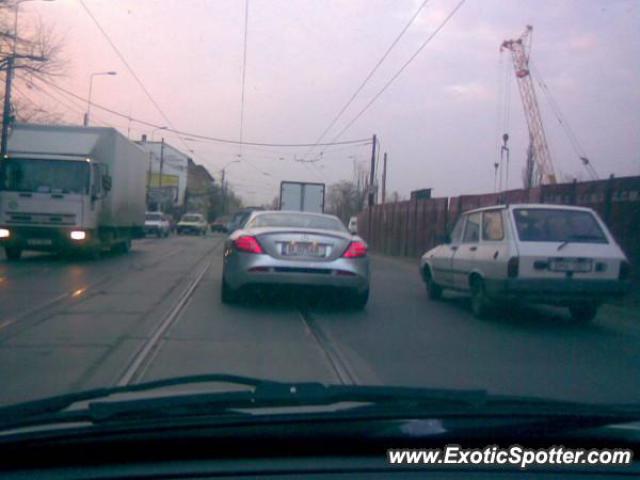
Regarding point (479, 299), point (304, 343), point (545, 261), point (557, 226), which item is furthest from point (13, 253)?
point (545, 261)

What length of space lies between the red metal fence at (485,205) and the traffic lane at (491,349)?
2405 millimetres

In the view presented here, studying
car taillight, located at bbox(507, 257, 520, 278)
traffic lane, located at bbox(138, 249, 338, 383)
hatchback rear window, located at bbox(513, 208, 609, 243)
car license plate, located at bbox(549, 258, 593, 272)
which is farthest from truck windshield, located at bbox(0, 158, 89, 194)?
car license plate, located at bbox(549, 258, 593, 272)

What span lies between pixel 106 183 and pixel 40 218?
86.4 inches

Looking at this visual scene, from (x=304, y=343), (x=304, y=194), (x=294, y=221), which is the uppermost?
(x=304, y=194)

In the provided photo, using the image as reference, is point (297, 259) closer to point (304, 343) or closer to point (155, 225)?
point (304, 343)

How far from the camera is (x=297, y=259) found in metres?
10.2

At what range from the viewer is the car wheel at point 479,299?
10227 mm

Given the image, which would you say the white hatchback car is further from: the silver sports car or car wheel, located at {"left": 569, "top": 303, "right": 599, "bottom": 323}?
the silver sports car

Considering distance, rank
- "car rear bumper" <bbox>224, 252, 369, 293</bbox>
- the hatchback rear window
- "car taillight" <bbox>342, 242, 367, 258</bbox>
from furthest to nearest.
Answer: "car taillight" <bbox>342, 242, 367, 258</bbox>
"car rear bumper" <bbox>224, 252, 369, 293</bbox>
the hatchback rear window

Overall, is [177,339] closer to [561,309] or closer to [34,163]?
[561,309]

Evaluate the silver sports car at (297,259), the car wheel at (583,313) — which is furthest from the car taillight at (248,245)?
the car wheel at (583,313)

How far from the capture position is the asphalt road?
21.5 ft

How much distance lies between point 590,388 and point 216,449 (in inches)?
184

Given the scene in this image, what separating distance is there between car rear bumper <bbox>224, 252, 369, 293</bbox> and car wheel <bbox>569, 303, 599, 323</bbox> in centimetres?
313
